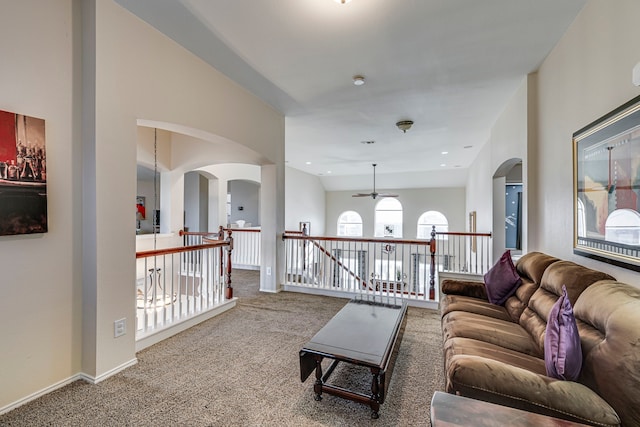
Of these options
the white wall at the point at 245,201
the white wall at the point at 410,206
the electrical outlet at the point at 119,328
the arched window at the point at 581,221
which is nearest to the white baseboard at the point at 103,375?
the electrical outlet at the point at 119,328

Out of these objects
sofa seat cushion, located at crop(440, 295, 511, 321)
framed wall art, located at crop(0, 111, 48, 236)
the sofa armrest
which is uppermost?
framed wall art, located at crop(0, 111, 48, 236)

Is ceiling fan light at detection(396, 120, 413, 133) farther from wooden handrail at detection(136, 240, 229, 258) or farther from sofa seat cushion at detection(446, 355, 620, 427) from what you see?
sofa seat cushion at detection(446, 355, 620, 427)

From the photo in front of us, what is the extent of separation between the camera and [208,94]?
3.27 meters

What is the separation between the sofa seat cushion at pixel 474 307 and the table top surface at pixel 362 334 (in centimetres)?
45

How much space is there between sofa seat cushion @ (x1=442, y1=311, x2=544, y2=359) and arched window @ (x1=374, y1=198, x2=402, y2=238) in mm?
9510

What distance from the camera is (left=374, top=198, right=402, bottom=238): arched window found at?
11.8m

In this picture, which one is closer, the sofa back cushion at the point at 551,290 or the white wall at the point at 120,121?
the sofa back cushion at the point at 551,290

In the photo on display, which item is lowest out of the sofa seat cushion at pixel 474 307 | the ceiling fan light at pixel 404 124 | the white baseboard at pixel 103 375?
the white baseboard at pixel 103 375

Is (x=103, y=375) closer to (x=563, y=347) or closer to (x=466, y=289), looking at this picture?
(x=563, y=347)

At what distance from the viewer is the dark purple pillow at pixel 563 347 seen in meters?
1.40

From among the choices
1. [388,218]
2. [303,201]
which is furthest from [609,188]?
[388,218]

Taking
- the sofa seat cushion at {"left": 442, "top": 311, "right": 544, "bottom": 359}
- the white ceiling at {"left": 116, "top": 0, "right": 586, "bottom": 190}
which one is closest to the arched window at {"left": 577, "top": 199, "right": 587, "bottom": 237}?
the sofa seat cushion at {"left": 442, "top": 311, "right": 544, "bottom": 359}

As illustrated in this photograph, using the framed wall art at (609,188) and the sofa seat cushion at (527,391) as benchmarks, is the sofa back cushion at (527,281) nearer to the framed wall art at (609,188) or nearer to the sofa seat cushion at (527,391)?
the framed wall art at (609,188)

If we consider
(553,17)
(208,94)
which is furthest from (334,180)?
(553,17)
